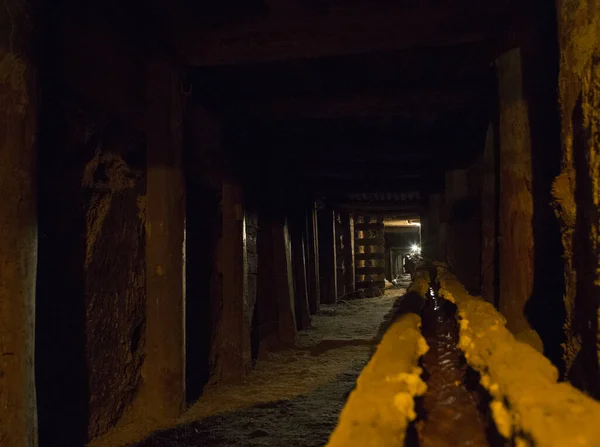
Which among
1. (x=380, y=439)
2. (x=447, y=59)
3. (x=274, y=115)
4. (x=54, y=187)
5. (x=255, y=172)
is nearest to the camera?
(x=380, y=439)

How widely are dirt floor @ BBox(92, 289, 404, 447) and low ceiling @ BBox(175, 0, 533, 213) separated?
8.14 ft

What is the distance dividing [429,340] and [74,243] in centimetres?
248

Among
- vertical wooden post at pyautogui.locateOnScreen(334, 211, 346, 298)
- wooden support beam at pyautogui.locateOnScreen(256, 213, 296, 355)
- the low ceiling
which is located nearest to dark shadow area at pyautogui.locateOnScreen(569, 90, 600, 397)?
the low ceiling

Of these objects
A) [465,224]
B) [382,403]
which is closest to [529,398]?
[382,403]

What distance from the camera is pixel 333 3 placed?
3191 mm

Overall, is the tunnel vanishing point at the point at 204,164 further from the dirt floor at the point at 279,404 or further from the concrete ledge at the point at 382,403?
the dirt floor at the point at 279,404

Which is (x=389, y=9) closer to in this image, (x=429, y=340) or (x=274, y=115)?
(x=274, y=115)

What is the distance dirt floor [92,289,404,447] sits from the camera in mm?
3182

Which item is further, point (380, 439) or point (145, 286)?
point (145, 286)

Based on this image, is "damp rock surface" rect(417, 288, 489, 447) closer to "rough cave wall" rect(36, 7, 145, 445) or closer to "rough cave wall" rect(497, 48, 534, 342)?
"rough cave wall" rect(497, 48, 534, 342)

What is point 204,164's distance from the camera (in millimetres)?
4422

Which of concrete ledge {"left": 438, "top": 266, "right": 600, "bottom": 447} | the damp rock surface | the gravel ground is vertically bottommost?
the gravel ground

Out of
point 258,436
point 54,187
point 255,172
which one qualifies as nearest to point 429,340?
point 258,436

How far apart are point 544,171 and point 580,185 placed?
44.4 inches
